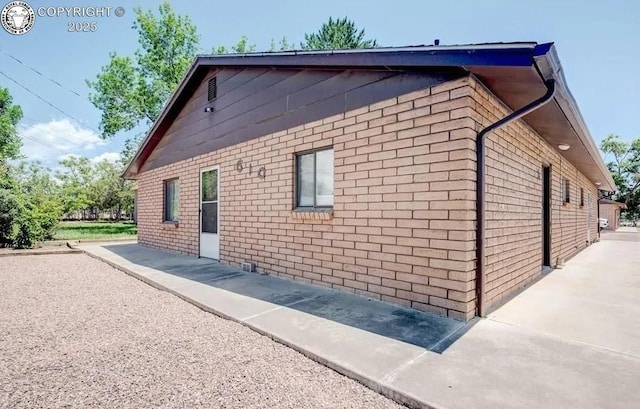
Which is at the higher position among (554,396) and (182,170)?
(182,170)

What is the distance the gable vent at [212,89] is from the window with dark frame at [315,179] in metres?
3.64

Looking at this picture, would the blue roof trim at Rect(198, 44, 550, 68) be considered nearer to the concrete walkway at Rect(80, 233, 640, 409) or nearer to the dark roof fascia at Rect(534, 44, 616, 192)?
the dark roof fascia at Rect(534, 44, 616, 192)

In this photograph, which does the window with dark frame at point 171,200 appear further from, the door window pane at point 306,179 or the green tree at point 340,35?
the green tree at point 340,35

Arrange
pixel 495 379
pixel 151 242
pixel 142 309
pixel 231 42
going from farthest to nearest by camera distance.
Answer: pixel 231 42
pixel 151 242
pixel 142 309
pixel 495 379

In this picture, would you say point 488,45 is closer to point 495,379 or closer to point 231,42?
point 495,379

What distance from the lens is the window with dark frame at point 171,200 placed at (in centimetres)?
926

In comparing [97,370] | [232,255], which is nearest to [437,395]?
[97,370]

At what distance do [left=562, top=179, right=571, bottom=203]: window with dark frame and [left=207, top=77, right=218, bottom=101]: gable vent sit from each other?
9119mm

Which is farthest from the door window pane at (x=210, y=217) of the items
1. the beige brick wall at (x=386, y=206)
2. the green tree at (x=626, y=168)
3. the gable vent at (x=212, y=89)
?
the green tree at (x=626, y=168)

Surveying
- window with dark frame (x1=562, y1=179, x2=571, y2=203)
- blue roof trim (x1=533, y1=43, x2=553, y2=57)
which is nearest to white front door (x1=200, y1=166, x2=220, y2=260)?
blue roof trim (x1=533, y1=43, x2=553, y2=57)

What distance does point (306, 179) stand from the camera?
5.30 m

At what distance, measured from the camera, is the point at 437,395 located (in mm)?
1981

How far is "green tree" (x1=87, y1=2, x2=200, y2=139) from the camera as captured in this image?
21922 mm

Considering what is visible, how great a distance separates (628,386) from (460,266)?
4.78 ft
